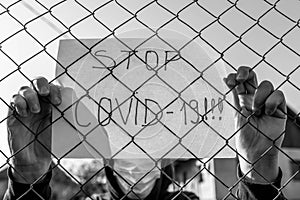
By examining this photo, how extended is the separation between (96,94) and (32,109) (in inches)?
7.2

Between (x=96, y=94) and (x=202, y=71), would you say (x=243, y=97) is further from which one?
(x=96, y=94)

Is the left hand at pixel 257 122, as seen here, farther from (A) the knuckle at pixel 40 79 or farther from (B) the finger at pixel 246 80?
(A) the knuckle at pixel 40 79

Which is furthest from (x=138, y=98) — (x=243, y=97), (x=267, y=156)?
(x=267, y=156)

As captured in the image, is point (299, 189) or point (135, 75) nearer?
point (135, 75)

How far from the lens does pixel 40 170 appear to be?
4.39 feet

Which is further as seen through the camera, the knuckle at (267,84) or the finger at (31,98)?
the knuckle at (267,84)

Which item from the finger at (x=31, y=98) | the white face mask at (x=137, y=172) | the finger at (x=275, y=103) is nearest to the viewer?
the finger at (x=31, y=98)

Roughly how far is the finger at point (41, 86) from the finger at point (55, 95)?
0.06 feet

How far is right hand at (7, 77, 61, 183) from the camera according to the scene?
120cm

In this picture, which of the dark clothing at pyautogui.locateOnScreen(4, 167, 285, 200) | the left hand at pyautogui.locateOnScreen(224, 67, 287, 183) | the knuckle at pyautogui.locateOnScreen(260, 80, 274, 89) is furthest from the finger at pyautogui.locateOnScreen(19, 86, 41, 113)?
the knuckle at pyautogui.locateOnScreen(260, 80, 274, 89)

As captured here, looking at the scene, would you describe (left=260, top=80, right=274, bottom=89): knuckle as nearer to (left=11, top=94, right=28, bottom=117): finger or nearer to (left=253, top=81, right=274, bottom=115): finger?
(left=253, top=81, right=274, bottom=115): finger

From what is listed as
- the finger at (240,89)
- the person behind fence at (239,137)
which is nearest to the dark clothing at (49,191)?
the person behind fence at (239,137)

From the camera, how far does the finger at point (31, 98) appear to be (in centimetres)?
119

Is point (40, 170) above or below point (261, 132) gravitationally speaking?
above
